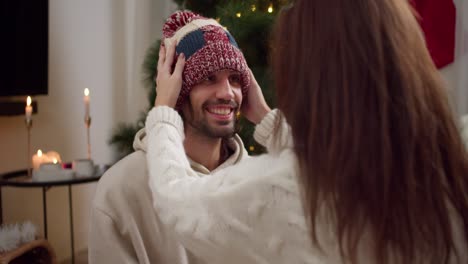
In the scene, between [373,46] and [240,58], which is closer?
[373,46]

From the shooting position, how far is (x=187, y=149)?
4.32 feet

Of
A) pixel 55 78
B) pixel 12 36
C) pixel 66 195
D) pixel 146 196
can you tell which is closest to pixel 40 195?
pixel 66 195

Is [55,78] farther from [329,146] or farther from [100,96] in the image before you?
[329,146]

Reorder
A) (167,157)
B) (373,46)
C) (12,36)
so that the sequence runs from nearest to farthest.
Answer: (373,46)
(167,157)
(12,36)

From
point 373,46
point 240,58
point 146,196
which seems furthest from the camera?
point 240,58

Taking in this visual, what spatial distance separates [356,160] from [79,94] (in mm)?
2444

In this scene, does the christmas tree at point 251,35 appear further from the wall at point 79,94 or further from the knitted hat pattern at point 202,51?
the wall at point 79,94

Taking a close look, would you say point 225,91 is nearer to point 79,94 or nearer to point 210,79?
point 210,79

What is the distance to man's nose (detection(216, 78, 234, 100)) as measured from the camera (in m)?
1.26

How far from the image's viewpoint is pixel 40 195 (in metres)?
2.74

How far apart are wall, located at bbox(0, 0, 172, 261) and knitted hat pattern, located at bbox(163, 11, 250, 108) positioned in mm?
1606

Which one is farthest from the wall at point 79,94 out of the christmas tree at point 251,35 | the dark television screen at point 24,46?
the christmas tree at point 251,35

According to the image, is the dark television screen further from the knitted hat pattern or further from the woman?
the woman

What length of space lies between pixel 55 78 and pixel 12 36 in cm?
43
